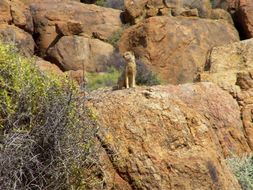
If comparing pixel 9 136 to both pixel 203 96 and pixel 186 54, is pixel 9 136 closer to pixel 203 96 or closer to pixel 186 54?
pixel 203 96

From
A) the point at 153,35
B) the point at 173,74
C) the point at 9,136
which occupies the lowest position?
the point at 173,74

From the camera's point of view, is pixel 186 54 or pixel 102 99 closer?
pixel 102 99

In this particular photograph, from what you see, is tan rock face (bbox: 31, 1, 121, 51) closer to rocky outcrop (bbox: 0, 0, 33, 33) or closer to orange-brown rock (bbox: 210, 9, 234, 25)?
rocky outcrop (bbox: 0, 0, 33, 33)

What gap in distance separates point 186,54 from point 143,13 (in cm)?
413

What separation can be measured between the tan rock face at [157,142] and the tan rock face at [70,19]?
16.2m

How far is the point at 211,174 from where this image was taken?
5.95m

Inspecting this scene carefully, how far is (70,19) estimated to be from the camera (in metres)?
23.5

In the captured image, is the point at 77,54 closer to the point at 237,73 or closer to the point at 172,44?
the point at 172,44

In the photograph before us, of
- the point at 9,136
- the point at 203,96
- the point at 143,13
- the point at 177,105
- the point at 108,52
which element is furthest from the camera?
the point at 143,13

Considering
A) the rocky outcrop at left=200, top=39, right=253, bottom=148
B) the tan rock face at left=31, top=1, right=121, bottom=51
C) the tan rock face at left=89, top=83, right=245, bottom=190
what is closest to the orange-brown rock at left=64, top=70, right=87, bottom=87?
the tan rock face at left=89, top=83, right=245, bottom=190

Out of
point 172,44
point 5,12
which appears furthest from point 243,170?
point 5,12

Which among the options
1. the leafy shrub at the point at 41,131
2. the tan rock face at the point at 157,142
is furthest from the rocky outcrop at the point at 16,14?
the leafy shrub at the point at 41,131

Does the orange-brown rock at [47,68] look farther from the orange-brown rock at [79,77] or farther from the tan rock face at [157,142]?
the tan rock face at [157,142]

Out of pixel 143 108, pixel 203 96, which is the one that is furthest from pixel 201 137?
pixel 203 96
